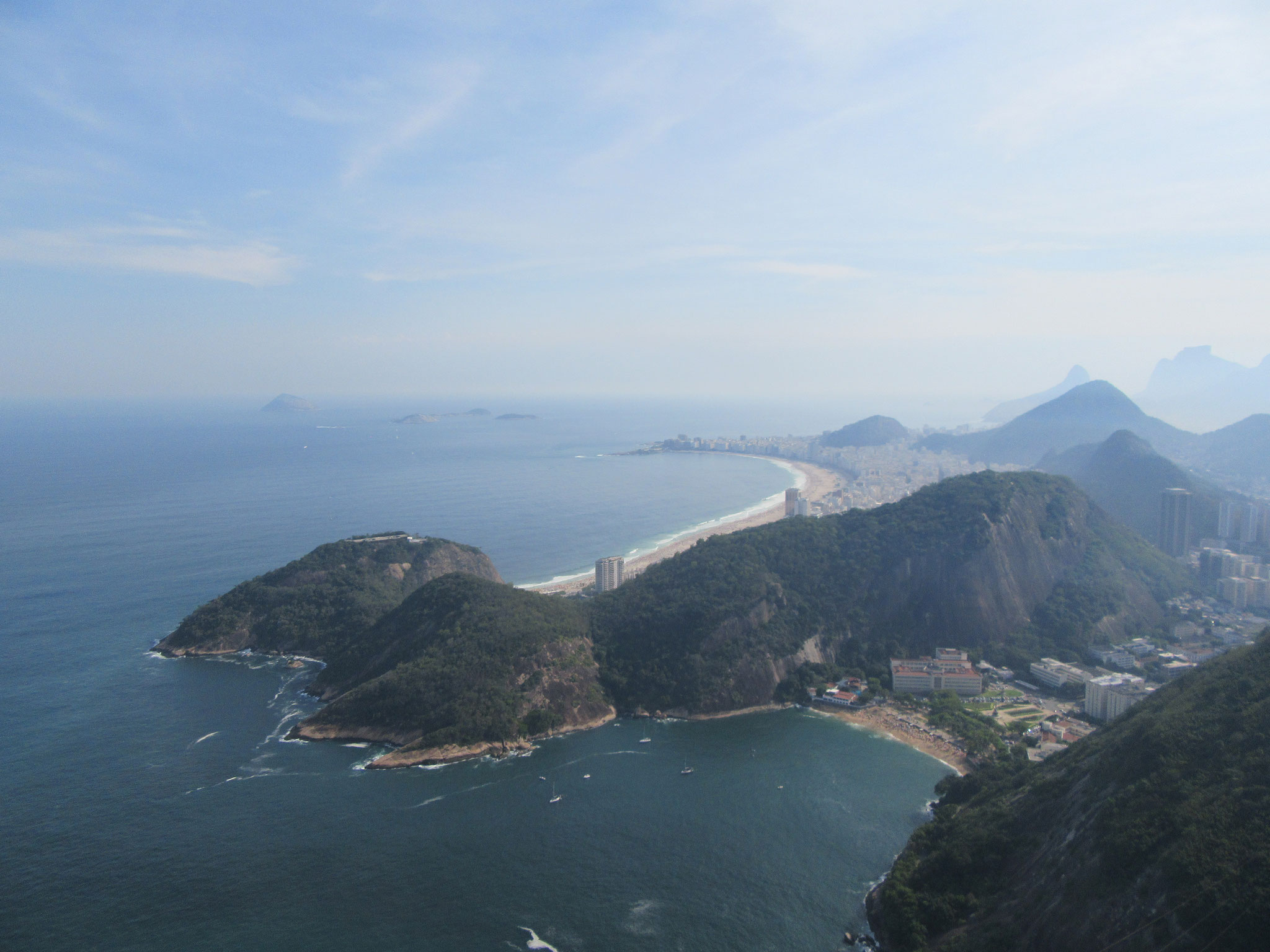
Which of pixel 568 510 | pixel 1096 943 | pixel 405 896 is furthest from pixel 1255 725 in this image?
pixel 568 510

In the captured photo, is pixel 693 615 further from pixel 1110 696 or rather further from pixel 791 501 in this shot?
pixel 791 501

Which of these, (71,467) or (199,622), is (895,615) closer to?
(199,622)

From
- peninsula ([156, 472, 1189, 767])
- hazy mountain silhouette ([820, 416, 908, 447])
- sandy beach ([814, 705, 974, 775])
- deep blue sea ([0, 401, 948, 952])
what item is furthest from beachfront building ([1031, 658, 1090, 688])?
hazy mountain silhouette ([820, 416, 908, 447])

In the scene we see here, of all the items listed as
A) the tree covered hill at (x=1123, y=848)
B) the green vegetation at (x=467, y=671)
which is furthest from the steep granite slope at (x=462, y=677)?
the tree covered hill at (x=1123, y=848)

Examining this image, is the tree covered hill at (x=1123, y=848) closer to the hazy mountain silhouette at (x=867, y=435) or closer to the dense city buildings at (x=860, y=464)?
the dense city buildings at (x=860, y=464)

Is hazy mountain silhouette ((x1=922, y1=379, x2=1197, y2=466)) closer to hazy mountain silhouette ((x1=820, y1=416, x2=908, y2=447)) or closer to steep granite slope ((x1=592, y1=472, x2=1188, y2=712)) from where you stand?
hazy mountain silhouette ((x1=820, y1=416, x2=908, y2=447))

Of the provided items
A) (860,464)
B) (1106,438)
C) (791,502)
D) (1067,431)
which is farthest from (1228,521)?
(1067,431)

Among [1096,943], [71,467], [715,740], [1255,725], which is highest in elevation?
[71,467]
